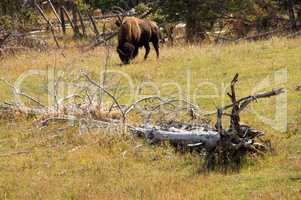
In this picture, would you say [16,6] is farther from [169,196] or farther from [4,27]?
[169,196]

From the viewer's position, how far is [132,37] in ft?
59.9

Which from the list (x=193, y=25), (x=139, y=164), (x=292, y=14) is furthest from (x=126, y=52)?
(x=292, y=14)

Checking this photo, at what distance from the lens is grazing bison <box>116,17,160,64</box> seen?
58.9 ft

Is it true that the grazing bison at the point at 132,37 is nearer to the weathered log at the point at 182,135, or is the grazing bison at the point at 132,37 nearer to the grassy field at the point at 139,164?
the grassy field at the point at 139,164

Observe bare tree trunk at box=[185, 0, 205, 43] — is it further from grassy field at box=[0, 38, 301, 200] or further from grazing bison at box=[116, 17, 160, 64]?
grassy field at box=[0, 38, 301, 200]

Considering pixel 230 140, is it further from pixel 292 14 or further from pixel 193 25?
pixel 193 25

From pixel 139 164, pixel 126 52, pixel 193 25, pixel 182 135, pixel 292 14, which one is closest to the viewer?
pixel 139 164

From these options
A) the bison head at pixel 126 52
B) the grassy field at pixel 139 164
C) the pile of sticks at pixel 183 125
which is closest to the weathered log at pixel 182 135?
the pile of sticks at pixel 183 125

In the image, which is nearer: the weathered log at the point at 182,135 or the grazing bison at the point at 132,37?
the weathered log at the point at 182,135

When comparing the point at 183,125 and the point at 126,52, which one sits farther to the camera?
the point at 126,52

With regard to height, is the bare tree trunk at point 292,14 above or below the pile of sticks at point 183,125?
above

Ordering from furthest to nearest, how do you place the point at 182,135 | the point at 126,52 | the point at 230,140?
the point at 126,52
the point at 182,135
the point at 230,140

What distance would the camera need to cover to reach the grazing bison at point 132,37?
17.9 metres

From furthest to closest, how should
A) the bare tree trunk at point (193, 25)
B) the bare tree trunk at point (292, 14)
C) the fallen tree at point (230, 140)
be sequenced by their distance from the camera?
1. the bare tree trunk at point (193, 25)
2. the bare tree trunk at point (292, 14)
3. the fallen tree at point (230, 140)
